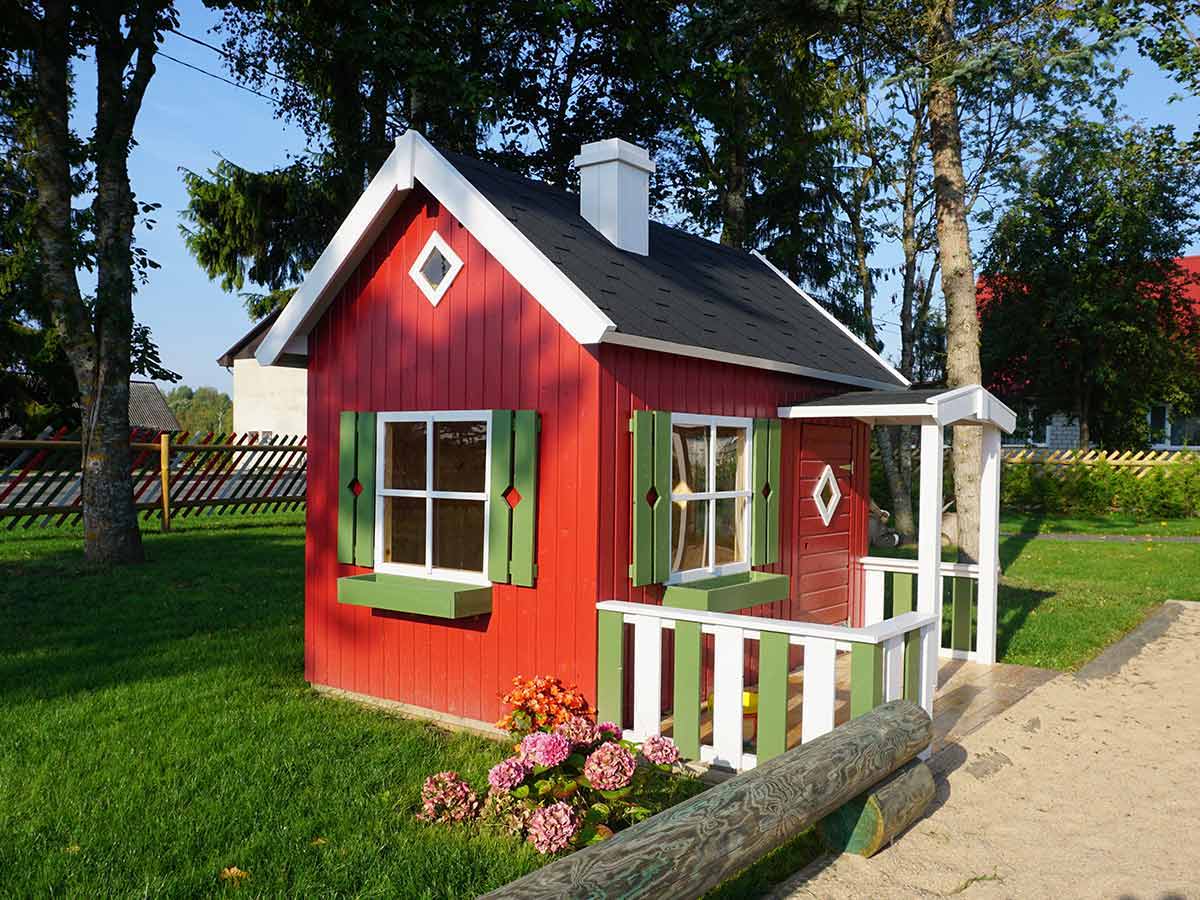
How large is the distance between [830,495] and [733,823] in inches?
208

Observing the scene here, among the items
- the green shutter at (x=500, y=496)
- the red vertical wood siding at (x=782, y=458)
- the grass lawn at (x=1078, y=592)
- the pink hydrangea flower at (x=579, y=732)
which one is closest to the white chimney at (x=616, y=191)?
the red vertical wood siding at (x=782, y=458)

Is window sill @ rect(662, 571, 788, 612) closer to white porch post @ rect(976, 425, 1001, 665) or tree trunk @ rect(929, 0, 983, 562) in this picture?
white porch post @ rect(976, 425, 1001, 665)

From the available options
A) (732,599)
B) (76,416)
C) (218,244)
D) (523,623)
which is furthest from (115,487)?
(76,416)

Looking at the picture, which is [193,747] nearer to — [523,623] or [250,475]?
[523,623]

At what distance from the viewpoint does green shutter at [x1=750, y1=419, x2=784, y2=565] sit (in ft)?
23.5

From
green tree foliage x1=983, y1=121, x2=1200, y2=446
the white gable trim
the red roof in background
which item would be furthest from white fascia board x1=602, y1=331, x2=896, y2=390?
the red roof in background

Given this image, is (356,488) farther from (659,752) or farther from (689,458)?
(659,752)

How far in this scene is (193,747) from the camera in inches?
225

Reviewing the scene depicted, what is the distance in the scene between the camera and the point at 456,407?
6398mm

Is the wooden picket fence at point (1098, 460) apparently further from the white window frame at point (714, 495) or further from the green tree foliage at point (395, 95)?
the white window frame at point (714, 495)

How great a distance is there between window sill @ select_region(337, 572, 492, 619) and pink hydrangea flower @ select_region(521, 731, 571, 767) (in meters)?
1.61

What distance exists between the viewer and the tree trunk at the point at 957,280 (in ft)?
39.5

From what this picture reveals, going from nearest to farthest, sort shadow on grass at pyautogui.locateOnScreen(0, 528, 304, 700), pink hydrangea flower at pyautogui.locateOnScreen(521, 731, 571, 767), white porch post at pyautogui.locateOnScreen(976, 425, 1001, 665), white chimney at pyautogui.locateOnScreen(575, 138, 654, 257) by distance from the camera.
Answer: pink hydrangea flower at pyautogui.locateOnScreen(521, 731, 571, 767) < white chimney at pyautogui.locateOnScreen(575, 138, 654, 257) < shadow on grass at pyautogui.locateOnScreen(0, 528, 304, 700) < white porch post at pyautogui.locateOnScreen(976, 425, 1001, 665)

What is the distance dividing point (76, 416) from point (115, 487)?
1799cm
